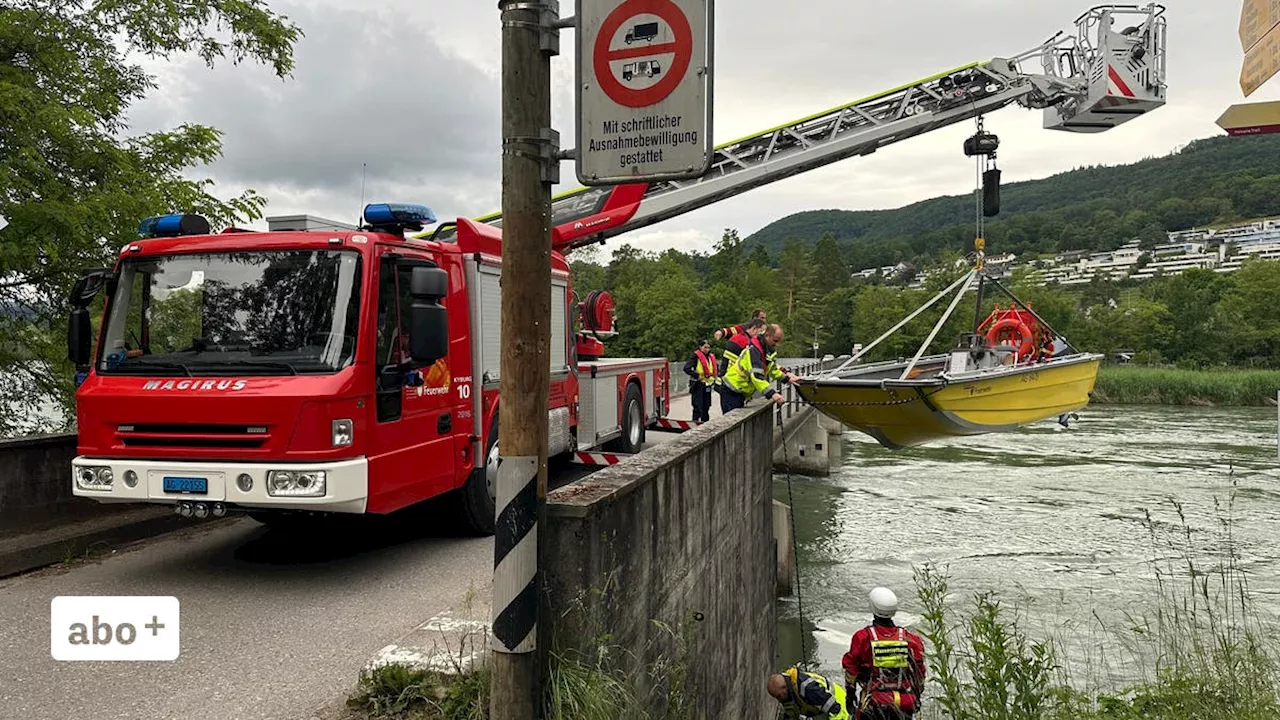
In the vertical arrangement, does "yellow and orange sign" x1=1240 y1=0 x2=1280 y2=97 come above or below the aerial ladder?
below

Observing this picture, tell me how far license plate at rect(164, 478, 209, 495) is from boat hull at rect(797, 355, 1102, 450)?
817cm

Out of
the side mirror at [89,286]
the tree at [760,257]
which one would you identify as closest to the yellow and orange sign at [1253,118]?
the side mirror at [89,286]

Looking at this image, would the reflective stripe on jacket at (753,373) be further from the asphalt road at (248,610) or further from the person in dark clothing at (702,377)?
the asphalt road at (248,610)

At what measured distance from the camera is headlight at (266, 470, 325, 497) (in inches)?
211

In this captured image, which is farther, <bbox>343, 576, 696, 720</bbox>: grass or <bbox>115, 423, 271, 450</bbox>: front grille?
<bbox>115, 423, 271, 450</bbox>: front grille

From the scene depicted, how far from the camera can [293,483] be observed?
5.36 meters

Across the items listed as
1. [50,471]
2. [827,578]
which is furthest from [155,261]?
[827,578]

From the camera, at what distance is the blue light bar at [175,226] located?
6.35 m

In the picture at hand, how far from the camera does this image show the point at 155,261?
6148mm

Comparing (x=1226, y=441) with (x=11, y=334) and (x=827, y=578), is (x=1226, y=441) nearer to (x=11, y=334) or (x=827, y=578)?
(x=827, y=578)

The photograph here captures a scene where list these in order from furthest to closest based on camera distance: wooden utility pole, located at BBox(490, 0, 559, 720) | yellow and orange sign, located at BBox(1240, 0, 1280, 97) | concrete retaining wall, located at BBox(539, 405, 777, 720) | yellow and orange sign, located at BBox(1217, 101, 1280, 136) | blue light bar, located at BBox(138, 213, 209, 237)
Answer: blue light bar, located at BBox(138, 213, 209, 237) < concrete retaining wall, located at BBox(539, 405, 777, 720) < wooden utility pole, located at BBox(490, 0, 559, 720) < yellow and orange sign, located at BBox(1217, 101, 1280, 136) < yellow and orange sign, located at BBox(1240, 0, 1280, 97)

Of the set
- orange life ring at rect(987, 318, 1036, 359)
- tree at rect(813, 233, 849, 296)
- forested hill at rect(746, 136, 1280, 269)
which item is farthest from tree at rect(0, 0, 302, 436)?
tree at rect(813, 233, 849, 296)

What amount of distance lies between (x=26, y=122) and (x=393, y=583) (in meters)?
5.12

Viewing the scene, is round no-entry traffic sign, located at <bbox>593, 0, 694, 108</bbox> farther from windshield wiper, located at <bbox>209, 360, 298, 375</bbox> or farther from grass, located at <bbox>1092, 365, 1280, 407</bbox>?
grass, located at <bbox>1092, 365, 1280, 407</bbox>
